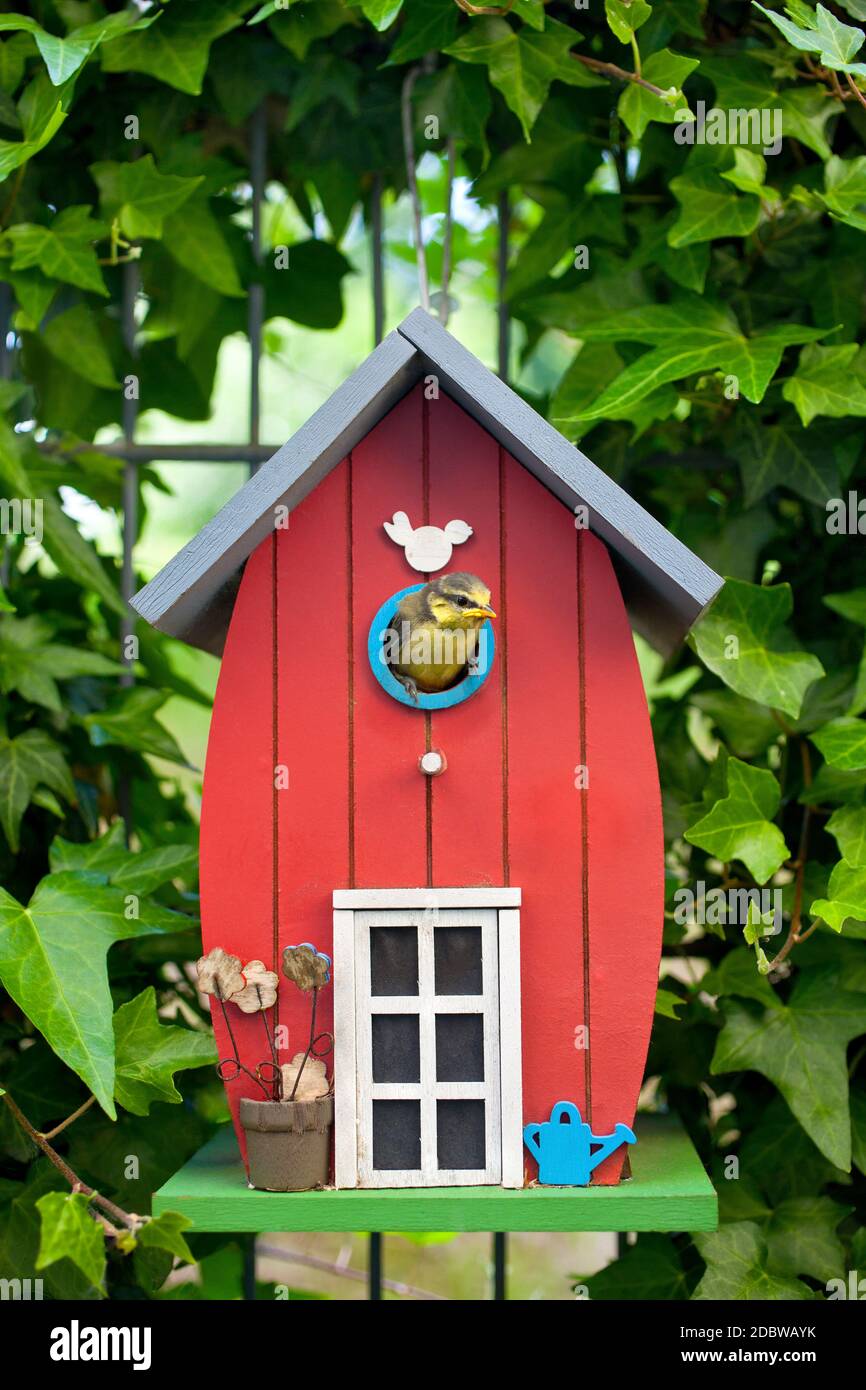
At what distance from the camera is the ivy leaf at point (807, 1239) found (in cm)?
156

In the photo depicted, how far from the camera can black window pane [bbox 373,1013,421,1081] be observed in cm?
128

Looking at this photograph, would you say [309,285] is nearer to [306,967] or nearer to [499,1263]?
[306,967]

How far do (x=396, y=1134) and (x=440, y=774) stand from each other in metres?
0.33

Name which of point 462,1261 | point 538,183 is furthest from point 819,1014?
point 462,1261

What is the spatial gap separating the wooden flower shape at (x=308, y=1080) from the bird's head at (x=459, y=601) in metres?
0.42

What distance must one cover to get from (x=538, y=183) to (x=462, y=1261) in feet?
8.53

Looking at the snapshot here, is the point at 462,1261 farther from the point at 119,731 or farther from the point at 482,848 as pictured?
the point at 482,848

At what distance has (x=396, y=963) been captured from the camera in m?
1.28

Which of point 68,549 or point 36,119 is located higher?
point 36,119

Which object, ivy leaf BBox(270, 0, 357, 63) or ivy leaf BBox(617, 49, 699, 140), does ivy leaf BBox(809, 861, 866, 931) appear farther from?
ivy leaf BBox(270, 0, 357, 63)

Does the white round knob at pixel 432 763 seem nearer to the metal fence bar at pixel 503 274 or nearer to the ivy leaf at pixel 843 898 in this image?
the ivy leaf at pixel 843 898

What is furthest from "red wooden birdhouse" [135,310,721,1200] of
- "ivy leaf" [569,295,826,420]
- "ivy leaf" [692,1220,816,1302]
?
"ivy leaf" [692,1220,816,1302]

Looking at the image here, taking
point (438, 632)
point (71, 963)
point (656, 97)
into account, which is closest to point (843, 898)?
point (438, 632)

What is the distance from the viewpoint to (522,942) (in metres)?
1.29
